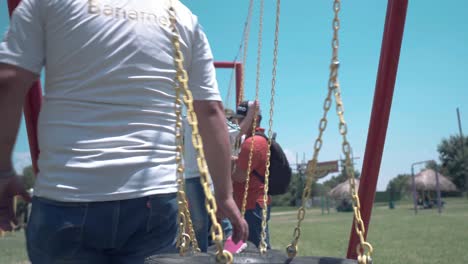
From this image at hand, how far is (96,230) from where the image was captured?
4.36ft

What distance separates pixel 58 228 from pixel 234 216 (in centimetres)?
65

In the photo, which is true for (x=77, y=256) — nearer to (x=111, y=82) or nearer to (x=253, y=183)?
(x=111, y=82)

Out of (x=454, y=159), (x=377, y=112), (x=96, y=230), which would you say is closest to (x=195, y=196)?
(x=377, y=112)

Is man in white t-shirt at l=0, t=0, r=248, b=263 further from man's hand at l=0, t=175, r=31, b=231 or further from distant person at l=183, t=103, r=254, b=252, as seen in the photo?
distant person at l=183, t=103, r=254, b=252

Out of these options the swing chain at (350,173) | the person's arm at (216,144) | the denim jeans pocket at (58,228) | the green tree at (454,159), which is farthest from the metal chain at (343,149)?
the green tree at (454,159)

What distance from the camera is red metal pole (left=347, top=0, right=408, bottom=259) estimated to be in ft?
7.11

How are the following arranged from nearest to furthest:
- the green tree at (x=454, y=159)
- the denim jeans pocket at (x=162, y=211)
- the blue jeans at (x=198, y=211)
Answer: the denim jeans pocket at (x=162, y=211) < the blue jeans at (x=198, y=211) < the green tree at (x=454, y=159)

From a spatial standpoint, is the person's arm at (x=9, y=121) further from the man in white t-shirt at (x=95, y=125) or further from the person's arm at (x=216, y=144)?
the person's arm at (x=216, y=144)

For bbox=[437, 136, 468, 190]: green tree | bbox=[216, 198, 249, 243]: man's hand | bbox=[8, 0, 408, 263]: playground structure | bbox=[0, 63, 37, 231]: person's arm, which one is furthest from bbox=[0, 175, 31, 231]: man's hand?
bbox=[437, 136, 468, 190]: green tree

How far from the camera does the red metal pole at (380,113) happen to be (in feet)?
7.11

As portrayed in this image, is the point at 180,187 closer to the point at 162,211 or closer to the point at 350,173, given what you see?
the point at 162,211

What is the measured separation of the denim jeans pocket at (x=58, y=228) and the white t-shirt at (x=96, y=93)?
1.2 inches

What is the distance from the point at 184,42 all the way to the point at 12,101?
57 centimetres

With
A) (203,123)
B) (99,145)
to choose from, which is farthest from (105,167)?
(203,123)
